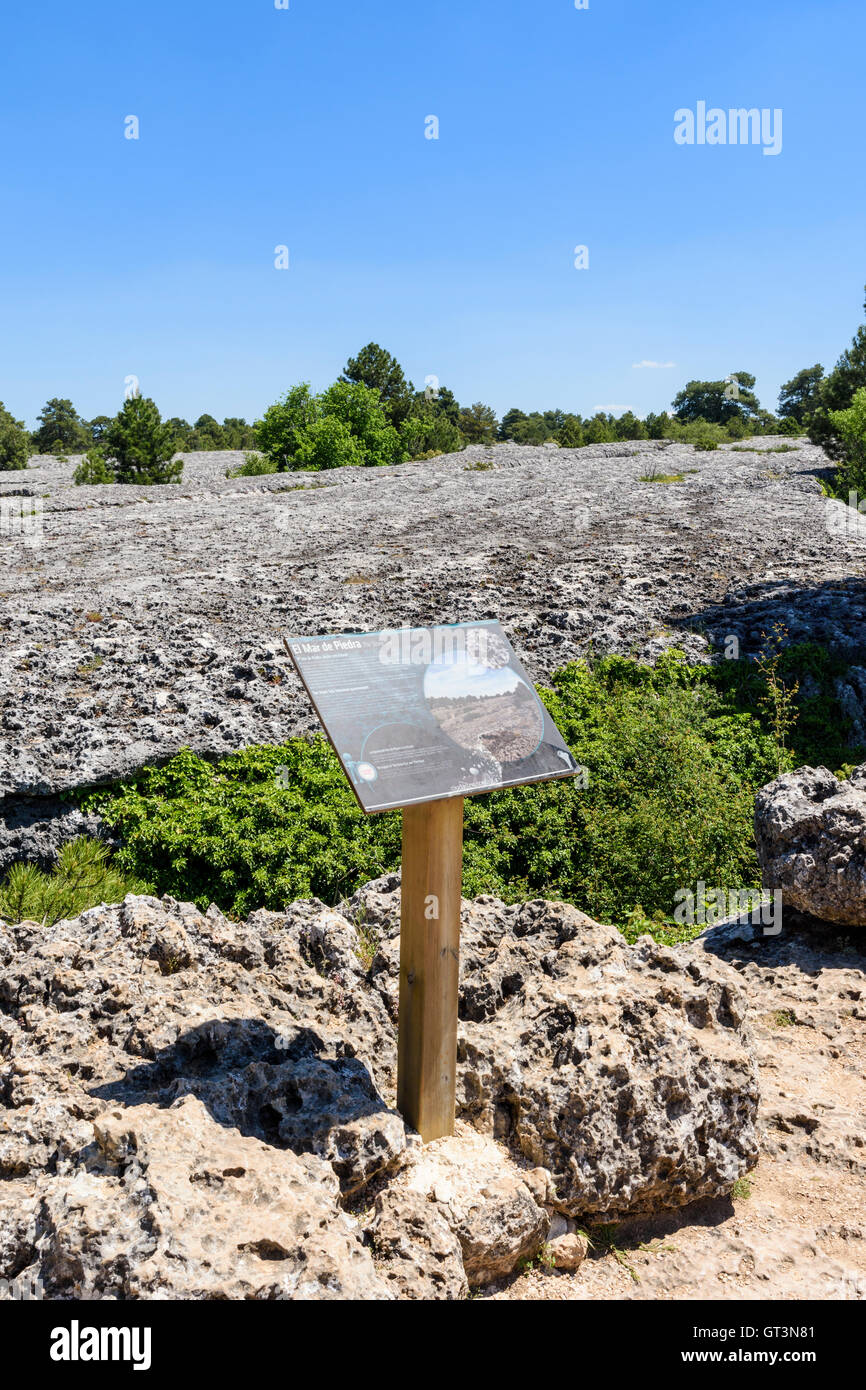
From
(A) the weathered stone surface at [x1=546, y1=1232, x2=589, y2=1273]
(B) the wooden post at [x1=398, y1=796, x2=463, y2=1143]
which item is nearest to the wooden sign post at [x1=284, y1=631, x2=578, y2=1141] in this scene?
(B) the wooden post at [x1=398, y1=796, x2=463, y2=1143]

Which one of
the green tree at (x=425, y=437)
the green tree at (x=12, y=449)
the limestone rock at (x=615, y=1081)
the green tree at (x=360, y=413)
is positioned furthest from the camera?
the green tree at (x=12, y=449)

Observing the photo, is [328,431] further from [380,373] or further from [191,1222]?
[191,1222]

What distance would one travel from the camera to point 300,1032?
363 cm

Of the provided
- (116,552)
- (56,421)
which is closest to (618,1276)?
(116,552)

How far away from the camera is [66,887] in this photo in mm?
5859

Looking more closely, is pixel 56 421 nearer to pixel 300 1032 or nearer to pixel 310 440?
pixel 310 440

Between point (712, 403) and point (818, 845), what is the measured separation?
88.4 m

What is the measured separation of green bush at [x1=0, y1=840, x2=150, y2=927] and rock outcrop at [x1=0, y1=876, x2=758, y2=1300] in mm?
1201

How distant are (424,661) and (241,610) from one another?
21.6 ft

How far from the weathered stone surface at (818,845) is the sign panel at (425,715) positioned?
2.75 metres

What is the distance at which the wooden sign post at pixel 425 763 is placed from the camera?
10.3 feet

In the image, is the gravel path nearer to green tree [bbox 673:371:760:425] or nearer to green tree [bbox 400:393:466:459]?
green tree [bbox 400:393:466:459]

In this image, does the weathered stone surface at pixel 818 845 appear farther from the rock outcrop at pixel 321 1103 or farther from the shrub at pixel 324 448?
the shrub at pixel 324 448

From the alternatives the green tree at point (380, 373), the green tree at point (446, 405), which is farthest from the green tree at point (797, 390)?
the green tree at point (380, 373)
